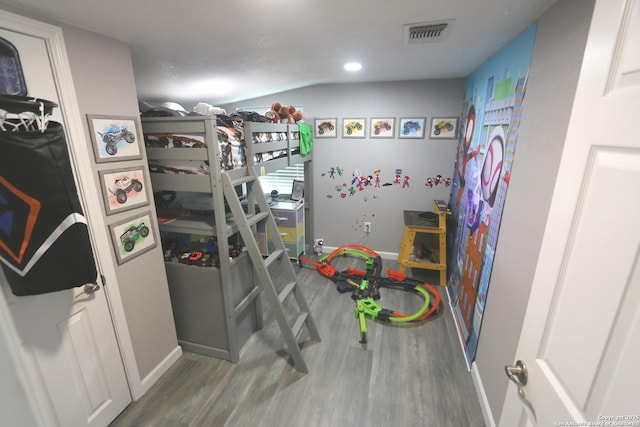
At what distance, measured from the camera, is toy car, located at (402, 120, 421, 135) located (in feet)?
11.1

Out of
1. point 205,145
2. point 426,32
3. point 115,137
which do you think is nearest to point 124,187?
point 115,137

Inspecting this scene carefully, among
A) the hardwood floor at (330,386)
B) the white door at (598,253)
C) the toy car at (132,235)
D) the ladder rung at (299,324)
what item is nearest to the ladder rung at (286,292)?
the ladder rung at (299,324)

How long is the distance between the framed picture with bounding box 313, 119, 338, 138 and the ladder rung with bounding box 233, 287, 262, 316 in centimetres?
222

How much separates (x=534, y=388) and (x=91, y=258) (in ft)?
5.87

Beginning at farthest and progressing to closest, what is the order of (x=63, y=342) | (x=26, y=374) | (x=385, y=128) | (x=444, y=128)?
1. (x=385, y=128)
2. (x=444, y=128)
3. (x=63, y=342)
4. (x=26, y=374)

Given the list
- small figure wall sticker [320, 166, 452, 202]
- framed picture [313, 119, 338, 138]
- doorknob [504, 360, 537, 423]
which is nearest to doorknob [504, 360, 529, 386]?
doorknob [504, 360, 537, 423]

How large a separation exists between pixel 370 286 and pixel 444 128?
2.08 metres

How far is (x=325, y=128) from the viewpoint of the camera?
12.0ft

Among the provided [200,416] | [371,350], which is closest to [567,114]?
[371,350]

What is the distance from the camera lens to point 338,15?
1.39m

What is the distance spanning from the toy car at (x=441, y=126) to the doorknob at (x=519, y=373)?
2974mm

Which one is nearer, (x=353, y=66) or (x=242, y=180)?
(x=242, y=180)

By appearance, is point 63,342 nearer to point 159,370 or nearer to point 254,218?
point 159,370

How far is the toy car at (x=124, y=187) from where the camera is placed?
160 cm
